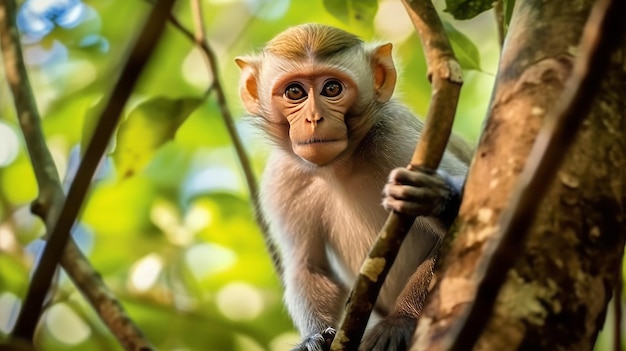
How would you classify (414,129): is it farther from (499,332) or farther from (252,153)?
(499,332)

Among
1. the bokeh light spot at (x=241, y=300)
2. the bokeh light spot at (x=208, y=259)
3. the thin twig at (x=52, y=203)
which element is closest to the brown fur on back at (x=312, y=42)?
the thin twig at (x=52, y=203)

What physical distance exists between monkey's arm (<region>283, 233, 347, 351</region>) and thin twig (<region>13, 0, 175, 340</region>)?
11.0ft

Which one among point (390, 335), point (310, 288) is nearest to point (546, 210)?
point (390, 335)

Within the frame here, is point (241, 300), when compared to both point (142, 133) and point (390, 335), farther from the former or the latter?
point (390, 335)

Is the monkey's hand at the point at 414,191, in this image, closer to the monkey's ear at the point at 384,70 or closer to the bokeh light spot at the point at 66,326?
the monkey's ear at the point at 384,70

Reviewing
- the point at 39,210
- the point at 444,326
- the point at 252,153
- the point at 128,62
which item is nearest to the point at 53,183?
the point at 39,210

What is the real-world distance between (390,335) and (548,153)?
7.42 feet

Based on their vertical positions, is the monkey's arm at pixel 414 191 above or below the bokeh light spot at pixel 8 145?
above

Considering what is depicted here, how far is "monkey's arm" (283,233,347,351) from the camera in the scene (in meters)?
5.14

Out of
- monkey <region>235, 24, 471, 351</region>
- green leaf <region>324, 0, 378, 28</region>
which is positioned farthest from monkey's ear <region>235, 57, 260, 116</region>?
green leaf <region>324, 0, 378, 28</region>

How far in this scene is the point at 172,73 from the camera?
6.99 metres

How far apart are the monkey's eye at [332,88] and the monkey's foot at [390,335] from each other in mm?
1361

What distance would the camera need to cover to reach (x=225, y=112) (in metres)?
5.36

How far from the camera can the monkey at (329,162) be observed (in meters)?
4.51
